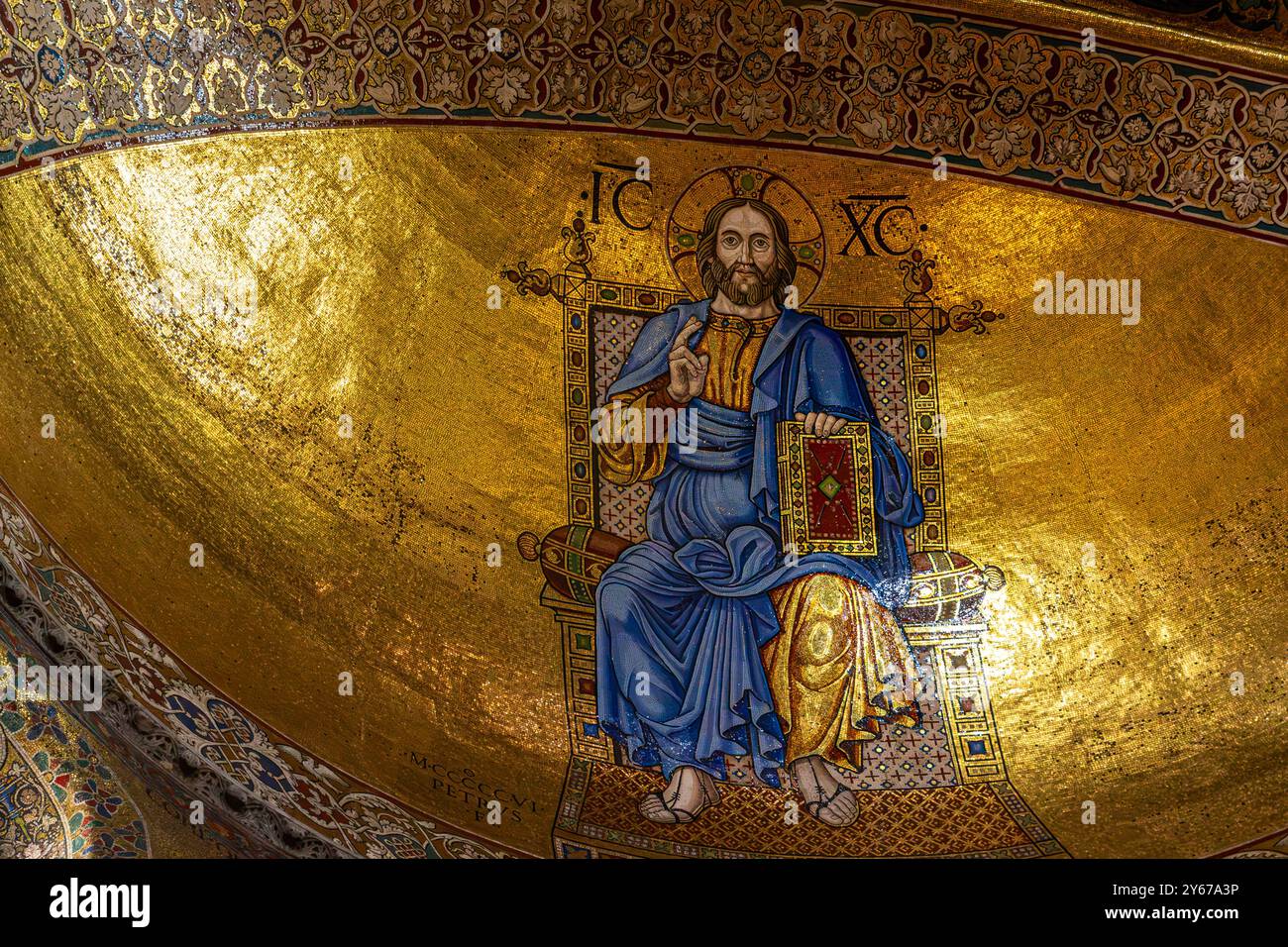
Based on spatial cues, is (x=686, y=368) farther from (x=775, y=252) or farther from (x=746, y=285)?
(x=775, y=252)

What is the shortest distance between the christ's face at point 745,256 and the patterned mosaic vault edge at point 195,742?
3.13 m

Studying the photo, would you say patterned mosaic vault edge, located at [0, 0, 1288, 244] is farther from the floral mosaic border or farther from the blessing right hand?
the floral mosaic border

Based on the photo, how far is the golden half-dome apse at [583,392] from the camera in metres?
9.41

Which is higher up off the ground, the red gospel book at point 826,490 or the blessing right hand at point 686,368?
the blessing right hand at point 686,368

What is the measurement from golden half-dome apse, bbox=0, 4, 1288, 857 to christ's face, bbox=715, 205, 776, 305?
161mm

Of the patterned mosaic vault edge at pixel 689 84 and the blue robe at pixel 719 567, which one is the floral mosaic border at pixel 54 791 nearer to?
the blue robe at pixel 719 567

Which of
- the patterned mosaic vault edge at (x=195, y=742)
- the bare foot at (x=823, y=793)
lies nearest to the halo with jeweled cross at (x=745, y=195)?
the bare foot at (x=823, y=793)

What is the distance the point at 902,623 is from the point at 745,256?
2.08 metres

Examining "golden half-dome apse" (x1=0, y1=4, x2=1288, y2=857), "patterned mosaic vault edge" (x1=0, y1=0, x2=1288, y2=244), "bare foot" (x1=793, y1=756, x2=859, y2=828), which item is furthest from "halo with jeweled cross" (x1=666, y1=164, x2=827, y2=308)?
"bare foot" (x1=793, y1=756, x2=859, y2=828)

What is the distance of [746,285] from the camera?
403 inches

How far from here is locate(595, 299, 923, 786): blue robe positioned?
9.87 metres

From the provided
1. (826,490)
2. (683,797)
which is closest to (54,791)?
(683,797)

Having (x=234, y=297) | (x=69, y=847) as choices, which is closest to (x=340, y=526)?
(x=234, y=297)

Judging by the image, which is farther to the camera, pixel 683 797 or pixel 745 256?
pixel 745 256
